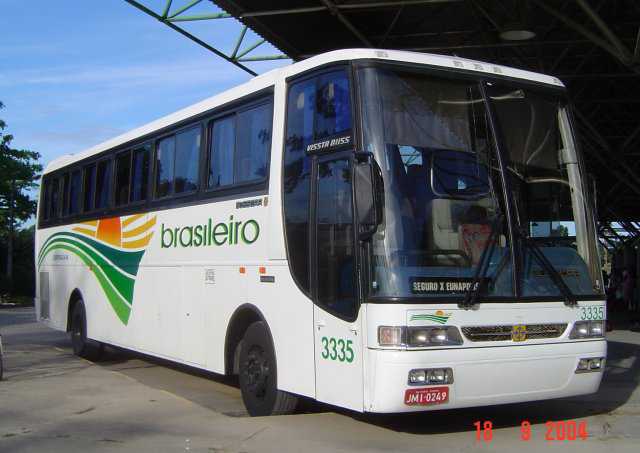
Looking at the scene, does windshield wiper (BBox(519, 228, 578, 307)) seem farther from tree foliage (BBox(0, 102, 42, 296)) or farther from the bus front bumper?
tree foliage (BBox(0, 102, 42, 296))

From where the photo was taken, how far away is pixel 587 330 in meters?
7.16

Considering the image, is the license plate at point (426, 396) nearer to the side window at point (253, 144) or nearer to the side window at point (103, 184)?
the side window at point (253, 144)

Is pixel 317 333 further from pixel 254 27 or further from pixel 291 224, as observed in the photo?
pixel 254 27

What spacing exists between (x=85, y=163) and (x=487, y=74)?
357 inches

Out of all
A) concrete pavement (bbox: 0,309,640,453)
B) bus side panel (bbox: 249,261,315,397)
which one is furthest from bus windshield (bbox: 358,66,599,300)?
concrete pavement (bbox: 0,309,640,453)

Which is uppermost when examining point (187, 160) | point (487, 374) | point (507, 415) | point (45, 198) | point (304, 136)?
point (45, 198)

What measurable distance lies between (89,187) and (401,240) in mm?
8910

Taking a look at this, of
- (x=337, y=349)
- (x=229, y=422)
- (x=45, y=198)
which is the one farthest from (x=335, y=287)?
(x=45, y=198)

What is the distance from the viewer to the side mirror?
6.26 metres

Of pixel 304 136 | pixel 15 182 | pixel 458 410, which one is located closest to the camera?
pixel 304 136

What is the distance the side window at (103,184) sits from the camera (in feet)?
42.4

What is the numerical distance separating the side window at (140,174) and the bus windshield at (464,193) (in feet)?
18.1

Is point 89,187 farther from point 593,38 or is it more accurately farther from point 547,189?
point 593,38

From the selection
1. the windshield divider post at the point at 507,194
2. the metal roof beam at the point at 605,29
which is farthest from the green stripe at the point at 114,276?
the metal roof beam at the point at 605,29
